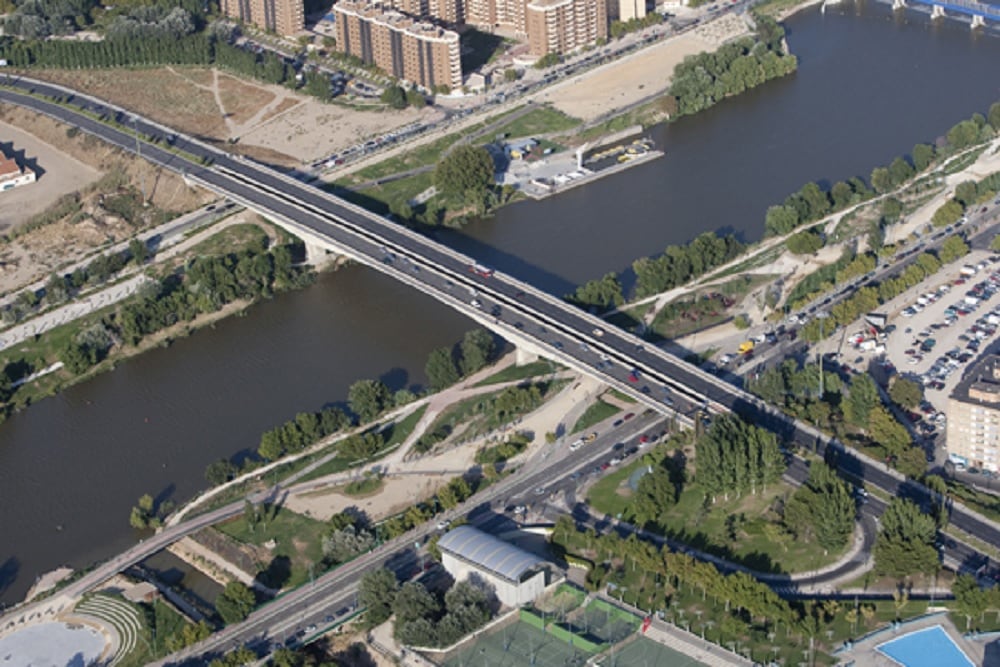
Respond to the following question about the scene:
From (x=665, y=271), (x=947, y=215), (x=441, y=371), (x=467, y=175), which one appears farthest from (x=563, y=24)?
(x=441, y=371)

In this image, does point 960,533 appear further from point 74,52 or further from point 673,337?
point 74,52

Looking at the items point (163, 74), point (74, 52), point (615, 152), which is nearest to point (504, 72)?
point (615, 152)

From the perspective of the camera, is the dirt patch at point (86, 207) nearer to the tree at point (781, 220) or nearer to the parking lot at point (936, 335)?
the tree at point (781, 220)

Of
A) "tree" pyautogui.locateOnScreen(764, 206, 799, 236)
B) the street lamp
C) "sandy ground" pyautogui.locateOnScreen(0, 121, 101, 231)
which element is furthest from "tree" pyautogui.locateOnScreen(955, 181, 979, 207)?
"sandy ground" pyautogui.locateOnScreen(0, 121, 101, 231)

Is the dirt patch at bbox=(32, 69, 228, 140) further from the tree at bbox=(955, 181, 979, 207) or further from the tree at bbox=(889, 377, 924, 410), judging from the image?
the tree at bbox=(889, 377, 924, 410)

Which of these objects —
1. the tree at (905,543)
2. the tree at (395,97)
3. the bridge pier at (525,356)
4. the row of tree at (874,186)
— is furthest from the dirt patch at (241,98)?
the tree at (905,543)

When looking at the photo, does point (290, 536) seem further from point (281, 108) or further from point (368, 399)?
point (281, 108)

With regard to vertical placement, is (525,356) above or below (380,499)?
above
